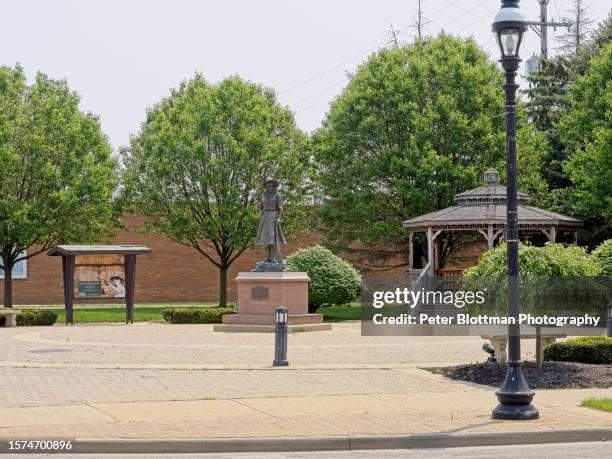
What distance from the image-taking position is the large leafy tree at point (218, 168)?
4353cm

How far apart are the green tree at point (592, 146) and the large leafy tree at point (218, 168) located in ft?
37.5

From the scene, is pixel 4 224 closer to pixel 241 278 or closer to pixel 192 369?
pixel 241 278

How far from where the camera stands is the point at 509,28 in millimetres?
12812

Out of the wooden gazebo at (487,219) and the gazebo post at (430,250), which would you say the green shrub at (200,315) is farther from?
the wooden gazebo at (487,219)

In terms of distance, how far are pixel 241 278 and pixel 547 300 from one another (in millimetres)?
14676

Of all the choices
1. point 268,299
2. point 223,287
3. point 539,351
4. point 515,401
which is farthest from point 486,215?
point 515,401

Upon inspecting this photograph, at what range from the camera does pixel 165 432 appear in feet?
37.2

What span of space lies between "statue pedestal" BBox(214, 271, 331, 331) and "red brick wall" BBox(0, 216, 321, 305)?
835 inches

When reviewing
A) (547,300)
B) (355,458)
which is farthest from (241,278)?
(355,458)

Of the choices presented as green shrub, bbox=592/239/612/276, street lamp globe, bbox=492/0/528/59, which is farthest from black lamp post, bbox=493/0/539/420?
green shrub, bbox=592/239/612/276

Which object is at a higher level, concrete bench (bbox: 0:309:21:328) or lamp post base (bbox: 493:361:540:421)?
concrete bench (bbox: 0:309:21:328)

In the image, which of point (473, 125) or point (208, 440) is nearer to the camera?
point (208, 440)

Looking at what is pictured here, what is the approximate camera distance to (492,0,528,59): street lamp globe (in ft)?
41.9

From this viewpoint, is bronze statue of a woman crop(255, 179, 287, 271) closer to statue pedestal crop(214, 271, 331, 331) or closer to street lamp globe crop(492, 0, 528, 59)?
statue pedestal crop(214, 271, 331, 331)
